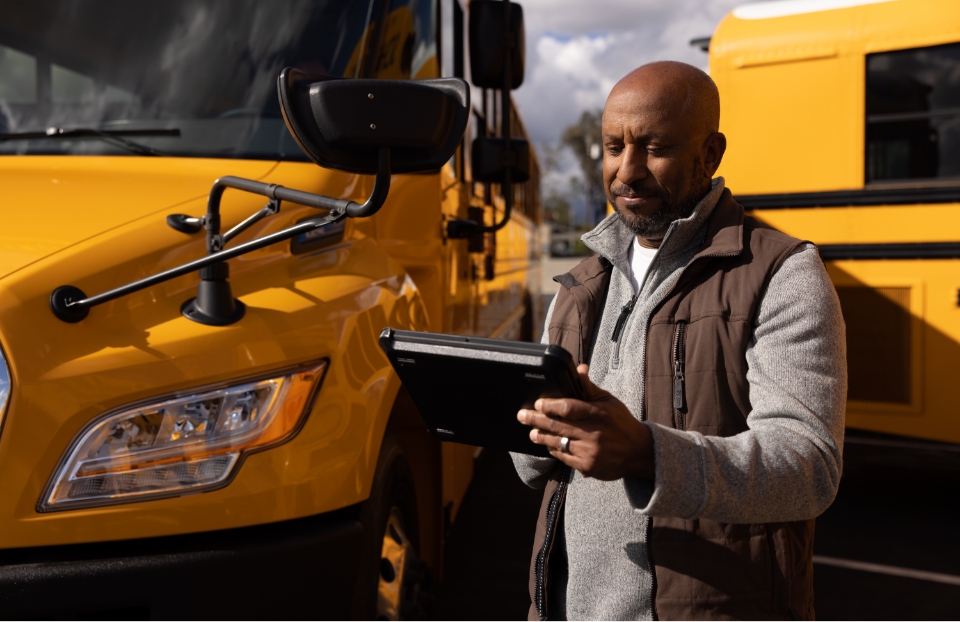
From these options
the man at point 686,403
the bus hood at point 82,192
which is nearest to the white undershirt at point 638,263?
the man at point 686,403

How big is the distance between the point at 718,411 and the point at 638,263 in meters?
0.36

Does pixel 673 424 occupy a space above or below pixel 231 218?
below

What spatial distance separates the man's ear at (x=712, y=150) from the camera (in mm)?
1594

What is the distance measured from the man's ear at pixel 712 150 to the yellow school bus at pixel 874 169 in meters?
3.90

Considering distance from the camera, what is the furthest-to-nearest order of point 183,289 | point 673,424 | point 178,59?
point 178,59 → point 183,289 → point 673,424

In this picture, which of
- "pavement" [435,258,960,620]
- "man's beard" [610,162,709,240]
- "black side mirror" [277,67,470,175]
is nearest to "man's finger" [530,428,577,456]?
"man's beard" [610,162,709,240]

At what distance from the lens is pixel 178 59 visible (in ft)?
9.19

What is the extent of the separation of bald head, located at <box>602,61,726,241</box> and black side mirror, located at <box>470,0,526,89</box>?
1.69 meters

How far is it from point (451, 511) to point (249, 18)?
1981mm

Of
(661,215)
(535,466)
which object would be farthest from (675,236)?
(535,466)

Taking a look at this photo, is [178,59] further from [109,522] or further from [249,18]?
[109,522]

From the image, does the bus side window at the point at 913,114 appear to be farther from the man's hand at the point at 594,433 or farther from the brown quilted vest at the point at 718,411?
the man's hand at the point at 594,433

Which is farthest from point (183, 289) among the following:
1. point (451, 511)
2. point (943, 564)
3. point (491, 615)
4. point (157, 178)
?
point (943, 564)

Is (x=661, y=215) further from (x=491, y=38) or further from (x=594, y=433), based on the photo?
(x=491, y=38)
